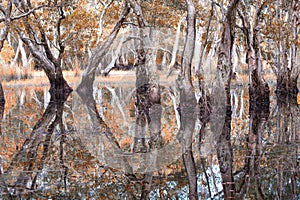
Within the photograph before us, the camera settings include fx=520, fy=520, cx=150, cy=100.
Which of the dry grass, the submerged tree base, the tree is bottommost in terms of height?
the submerged tree base

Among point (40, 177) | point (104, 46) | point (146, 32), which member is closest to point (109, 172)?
point (40, 177)

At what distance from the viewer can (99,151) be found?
8.16 m

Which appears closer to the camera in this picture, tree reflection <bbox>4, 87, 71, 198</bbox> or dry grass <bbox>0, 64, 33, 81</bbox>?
tree reflection <bbox>4, 87, 71, 198</bbox>

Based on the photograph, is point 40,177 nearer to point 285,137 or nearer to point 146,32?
point 285,137

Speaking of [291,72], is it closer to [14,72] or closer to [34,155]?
[34,155]

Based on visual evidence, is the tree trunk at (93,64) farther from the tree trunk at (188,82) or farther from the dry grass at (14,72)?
the tree trunk at (188,82)

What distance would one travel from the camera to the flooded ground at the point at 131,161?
5.42 m

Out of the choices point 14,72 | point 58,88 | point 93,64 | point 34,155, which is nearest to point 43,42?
point 93,64

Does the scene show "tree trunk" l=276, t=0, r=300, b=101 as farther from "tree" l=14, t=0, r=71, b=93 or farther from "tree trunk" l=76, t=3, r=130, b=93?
"tree" l=14, t=0, r=71, b=93

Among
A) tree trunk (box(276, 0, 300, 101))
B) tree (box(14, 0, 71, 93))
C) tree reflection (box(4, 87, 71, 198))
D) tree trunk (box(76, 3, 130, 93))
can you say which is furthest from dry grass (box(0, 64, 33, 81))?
tree reflection (box(4, 87, 71, 198))

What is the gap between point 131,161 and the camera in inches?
287

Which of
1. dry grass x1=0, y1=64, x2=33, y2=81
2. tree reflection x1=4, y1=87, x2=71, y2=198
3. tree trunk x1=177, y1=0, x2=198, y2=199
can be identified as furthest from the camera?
dry grass x1=0, y1=64, x2=33, y2=81

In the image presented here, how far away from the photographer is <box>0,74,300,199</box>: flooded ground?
5.42 metres

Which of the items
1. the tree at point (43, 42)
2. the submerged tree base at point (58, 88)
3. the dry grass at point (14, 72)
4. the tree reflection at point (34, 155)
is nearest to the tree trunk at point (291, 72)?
the tree at point (43, 42)
